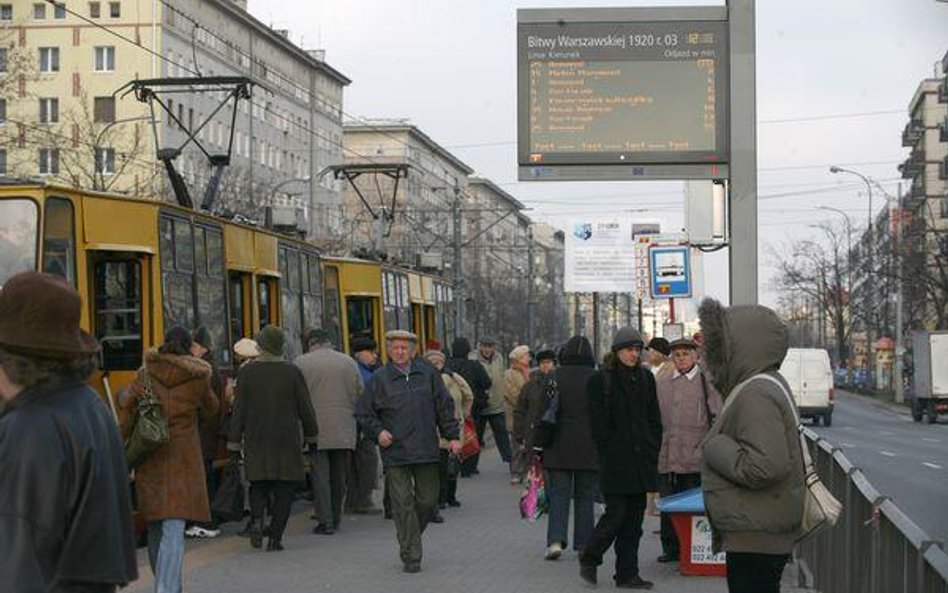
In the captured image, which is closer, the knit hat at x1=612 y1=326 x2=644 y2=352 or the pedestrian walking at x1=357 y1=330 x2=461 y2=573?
the knit hat at x1=612 y1=326 x2=644 y2=352

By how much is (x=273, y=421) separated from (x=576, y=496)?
2.58 metres

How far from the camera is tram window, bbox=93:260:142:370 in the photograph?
1572 cm

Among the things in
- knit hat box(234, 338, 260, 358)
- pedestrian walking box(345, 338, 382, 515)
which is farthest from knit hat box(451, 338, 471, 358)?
knit hat box(234, 338, 260, 358)

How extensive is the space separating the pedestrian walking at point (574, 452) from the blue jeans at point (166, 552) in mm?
3883

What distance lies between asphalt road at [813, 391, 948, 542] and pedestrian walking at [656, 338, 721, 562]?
215 centimetres

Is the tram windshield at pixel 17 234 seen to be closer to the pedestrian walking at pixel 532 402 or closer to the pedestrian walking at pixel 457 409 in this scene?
the pedestrian walking at pixel 532 402

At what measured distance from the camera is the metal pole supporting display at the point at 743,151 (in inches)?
660

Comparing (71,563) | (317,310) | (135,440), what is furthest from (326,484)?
(71,563)

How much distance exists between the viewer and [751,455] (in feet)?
22.2

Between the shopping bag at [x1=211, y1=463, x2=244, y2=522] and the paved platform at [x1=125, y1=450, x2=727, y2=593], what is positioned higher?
the shopping bag at [x1=211, y1=463, x2=244, y2=522]

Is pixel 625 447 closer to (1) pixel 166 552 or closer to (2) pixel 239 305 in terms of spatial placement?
(1) pixel 166 552

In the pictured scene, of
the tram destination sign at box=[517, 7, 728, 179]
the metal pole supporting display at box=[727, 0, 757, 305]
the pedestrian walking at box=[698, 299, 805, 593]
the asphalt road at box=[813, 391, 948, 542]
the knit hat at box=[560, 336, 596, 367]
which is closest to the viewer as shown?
the pedestrian walking at box=[698, 299, 805, 593]

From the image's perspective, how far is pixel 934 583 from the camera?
5.69m

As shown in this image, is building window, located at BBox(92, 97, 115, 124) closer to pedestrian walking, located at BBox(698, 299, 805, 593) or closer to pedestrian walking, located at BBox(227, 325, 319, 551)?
pedestrian walking, located at BBox(227, 325, 319, 551)
